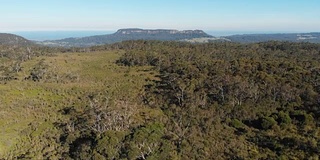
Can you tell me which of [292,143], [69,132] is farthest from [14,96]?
[292,143]

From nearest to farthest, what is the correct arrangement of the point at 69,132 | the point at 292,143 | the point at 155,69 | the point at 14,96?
the point at 292,143 → the point at 69,132 → the point at 14,96 → the point at 155,69

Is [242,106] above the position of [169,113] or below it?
above

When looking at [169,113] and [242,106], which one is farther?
[242,106]

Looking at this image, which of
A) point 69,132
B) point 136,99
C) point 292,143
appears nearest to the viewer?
point 292,143

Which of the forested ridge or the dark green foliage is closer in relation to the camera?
the forested ridge

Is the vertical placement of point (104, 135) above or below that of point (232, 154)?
above

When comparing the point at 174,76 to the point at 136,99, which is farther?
the point at 174,76

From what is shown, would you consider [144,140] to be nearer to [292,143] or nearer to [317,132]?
[292,143]

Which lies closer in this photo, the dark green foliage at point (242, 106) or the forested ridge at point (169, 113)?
the forested ridge at point (169, 113)
